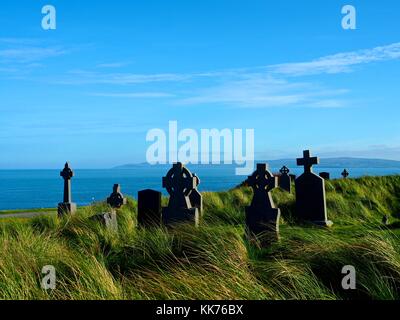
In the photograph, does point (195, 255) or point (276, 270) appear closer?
point (276, 270)

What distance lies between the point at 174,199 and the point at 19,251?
15.9ft

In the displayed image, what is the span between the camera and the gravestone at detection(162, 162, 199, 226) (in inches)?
444

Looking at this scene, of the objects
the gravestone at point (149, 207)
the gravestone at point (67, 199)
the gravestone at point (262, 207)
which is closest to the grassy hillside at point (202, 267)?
Answer: the gravestone at point (262, 207)

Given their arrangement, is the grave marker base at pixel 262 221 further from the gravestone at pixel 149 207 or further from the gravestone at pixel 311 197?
the gravestone at pixel 311 197

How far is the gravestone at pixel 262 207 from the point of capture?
422 inches

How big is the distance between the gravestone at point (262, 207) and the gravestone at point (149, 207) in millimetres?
2213

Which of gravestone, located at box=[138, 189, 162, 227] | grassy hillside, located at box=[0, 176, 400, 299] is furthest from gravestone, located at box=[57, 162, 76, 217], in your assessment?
grassy hillside, located at box=[0, 176, 400, 299]

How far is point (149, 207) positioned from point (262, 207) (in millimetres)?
2780

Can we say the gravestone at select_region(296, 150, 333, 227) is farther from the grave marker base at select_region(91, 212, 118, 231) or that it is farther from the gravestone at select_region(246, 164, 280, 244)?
the grave marker base at select_region(91, 212, 118, 231)

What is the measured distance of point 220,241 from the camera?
293 inches

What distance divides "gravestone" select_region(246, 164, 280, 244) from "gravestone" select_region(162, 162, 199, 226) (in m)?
1.27

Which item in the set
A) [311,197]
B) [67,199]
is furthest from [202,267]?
[67,199]
